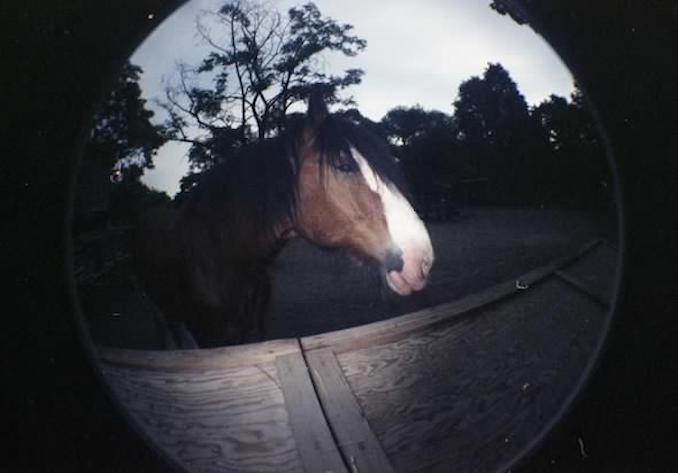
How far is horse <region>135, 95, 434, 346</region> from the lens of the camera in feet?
2.60

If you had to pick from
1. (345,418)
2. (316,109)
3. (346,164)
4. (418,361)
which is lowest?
(345,418)

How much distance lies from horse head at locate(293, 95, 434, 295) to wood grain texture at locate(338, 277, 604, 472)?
0.21 m

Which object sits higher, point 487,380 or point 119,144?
point 119,144

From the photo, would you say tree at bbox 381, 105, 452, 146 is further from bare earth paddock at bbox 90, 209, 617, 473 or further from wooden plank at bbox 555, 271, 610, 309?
wooden plank at bbox 555, 271, 610, 309

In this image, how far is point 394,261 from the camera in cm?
81

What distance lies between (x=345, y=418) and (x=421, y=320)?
331mm

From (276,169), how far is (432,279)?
50 cm

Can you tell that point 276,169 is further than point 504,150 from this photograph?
Yes

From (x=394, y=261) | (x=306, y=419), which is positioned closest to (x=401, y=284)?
(x=394, y=261)

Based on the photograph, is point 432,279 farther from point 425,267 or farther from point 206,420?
point 206,420

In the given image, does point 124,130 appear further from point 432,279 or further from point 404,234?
point 432,279

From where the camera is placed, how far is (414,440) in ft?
2.82

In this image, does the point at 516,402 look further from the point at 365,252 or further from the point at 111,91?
the point at 111,91

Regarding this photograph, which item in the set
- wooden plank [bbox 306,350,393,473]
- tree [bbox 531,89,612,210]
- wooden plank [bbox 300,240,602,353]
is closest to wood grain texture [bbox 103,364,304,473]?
wooden plank [bbox 306,350,393,473]
